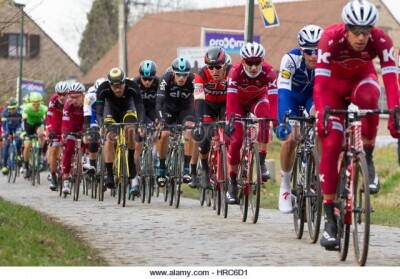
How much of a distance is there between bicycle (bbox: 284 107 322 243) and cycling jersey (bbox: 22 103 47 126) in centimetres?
1514

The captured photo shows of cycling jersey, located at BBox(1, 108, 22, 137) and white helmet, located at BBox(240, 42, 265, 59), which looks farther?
cycling jersey, located at BBox(1, 108, 22, 137)

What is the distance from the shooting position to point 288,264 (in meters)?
9.51

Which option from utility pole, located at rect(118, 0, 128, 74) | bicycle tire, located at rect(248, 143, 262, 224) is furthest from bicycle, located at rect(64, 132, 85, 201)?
utility pole, located at rect(118, 0, 128, 74)

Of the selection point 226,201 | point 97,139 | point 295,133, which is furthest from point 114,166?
point 295,133


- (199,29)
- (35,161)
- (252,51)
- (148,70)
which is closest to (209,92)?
(252,51)

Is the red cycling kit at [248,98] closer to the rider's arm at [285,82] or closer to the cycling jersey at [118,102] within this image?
the rider's arm at [285,82]

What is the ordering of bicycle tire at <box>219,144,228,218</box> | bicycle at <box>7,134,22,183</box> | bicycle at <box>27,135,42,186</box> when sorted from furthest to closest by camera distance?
bicycle at <box>7,134,22,183</box> → bicycle at <box>27,135,42,186</box> → bicycle tire at <box>219,144,228,218</box>

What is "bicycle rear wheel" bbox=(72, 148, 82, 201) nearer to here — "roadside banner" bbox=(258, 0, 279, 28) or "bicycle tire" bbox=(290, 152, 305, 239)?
"roadside banner" bbox=(258, 0, 279, 28)

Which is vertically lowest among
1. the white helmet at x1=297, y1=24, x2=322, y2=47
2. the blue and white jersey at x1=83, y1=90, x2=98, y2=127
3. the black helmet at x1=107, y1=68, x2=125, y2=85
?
the blue and white jersey at x1=83, y1=90, x2=98, y2=127

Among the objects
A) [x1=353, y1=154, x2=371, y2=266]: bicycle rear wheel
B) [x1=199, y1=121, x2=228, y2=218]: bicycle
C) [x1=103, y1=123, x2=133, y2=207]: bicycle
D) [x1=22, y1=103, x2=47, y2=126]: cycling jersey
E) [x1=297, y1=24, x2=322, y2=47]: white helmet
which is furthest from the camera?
[x1=22, y1=103, x2=47, y2=126]: cycling jersey

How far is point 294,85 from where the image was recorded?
41.0ft

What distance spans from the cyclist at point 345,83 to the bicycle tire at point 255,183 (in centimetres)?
316

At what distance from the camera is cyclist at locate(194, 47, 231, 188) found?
15.5 meters

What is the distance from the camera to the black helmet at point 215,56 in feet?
50.4
